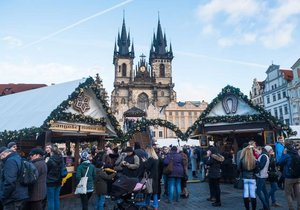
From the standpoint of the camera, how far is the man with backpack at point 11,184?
424 centimetres

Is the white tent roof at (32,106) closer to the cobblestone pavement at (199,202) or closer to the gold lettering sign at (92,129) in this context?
the gold lettering sign at (92,129)

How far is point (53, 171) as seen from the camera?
6.25 meters

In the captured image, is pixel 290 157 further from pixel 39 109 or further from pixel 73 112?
pixel 39 109

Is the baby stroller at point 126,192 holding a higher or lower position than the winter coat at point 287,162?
lower

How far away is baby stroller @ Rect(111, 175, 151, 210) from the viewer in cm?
523

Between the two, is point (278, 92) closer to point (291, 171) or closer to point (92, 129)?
point (92, 129)

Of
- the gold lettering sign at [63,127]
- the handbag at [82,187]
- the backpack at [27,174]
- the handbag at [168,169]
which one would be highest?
the gold lettering sign at [63,127]

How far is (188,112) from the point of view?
68.6 m

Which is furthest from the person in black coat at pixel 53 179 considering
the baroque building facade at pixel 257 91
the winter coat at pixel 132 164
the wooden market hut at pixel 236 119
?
the baroque building facade at pixel 257 91

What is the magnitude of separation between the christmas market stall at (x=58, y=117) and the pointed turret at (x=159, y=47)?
229 feet

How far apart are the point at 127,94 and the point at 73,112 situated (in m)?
63.9

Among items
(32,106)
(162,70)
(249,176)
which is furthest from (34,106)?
(162,70)

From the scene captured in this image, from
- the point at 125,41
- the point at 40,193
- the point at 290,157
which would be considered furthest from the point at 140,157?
the point at 125,41

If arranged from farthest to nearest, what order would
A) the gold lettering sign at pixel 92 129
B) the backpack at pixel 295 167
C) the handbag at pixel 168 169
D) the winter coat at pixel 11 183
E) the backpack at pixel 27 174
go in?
1. the gold lettering sign at pixel 92 129
2. the handbag at pixel 168 169
3. the backpack at pixel 295 167
4. the backpack at pixel 27 174
5. the winter coat at pixel 11 183
